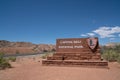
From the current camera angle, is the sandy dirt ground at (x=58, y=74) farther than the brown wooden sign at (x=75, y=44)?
No

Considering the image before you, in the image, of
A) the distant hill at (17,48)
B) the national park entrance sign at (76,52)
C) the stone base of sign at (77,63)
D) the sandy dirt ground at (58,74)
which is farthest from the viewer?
the distant hill at (17,48)

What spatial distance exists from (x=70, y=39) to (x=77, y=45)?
108 centimetres

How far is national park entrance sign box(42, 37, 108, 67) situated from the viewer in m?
15.3

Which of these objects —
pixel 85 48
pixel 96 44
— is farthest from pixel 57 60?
pixel 96 44

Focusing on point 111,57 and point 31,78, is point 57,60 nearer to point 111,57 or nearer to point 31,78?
point 31,78

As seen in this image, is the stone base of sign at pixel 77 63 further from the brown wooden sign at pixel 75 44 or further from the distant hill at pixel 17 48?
the distant hill at pixel 17 48

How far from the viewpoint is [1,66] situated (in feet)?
45.1

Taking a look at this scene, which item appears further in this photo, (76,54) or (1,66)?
(76,54)

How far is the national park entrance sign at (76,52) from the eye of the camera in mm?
15266

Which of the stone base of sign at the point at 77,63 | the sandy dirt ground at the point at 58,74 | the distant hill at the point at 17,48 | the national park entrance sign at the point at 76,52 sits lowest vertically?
the sandy dirt ground at the point at 58,74

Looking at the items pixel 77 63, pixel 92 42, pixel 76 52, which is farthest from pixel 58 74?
pixel 92 42

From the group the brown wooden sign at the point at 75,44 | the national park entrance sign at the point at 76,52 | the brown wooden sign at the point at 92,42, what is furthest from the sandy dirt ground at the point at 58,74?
the brown wooden sign at the point at 75,44

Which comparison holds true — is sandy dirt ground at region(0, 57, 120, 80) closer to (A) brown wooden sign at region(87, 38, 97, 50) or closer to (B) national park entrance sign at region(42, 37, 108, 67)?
(B) national park entrance sign at region(42, 37, 108, 67)

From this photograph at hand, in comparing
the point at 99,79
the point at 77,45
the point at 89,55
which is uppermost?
the point at 77,45
